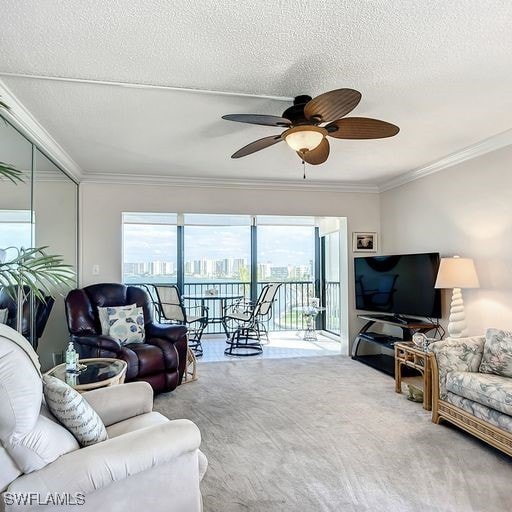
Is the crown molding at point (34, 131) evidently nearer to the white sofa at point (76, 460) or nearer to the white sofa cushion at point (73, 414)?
the white sofa at point (76, 460)

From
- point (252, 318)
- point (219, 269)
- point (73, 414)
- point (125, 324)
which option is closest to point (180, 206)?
point (125, 324)

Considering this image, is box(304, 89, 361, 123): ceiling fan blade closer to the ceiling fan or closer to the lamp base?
the ceiling fan

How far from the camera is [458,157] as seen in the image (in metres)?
4.04

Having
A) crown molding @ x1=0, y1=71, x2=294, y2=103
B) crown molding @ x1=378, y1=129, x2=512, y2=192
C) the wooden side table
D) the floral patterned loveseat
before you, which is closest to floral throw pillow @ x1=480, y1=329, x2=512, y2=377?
the floral patterned loveseat

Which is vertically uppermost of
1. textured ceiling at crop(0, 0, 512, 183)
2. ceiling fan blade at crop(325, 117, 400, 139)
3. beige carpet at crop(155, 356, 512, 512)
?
textured ceiling at crop(0, 0, 512, 183)

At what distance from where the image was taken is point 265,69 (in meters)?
2.30

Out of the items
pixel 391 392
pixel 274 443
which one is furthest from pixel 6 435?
pixel 391 392

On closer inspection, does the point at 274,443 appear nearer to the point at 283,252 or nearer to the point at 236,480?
the point at 236,480

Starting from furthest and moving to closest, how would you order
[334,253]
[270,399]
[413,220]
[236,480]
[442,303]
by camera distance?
[334,253] < [413,220] < [442,303] < [270,399] < [236,480]

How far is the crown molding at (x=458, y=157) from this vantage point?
3.52 meters

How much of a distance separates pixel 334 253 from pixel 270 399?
12.6 feet

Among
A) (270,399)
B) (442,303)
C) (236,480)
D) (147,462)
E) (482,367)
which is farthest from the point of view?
(442,303)

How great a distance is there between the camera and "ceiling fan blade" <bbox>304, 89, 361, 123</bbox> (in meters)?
2.00

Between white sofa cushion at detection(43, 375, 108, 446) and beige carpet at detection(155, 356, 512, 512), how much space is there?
0.79 meters
